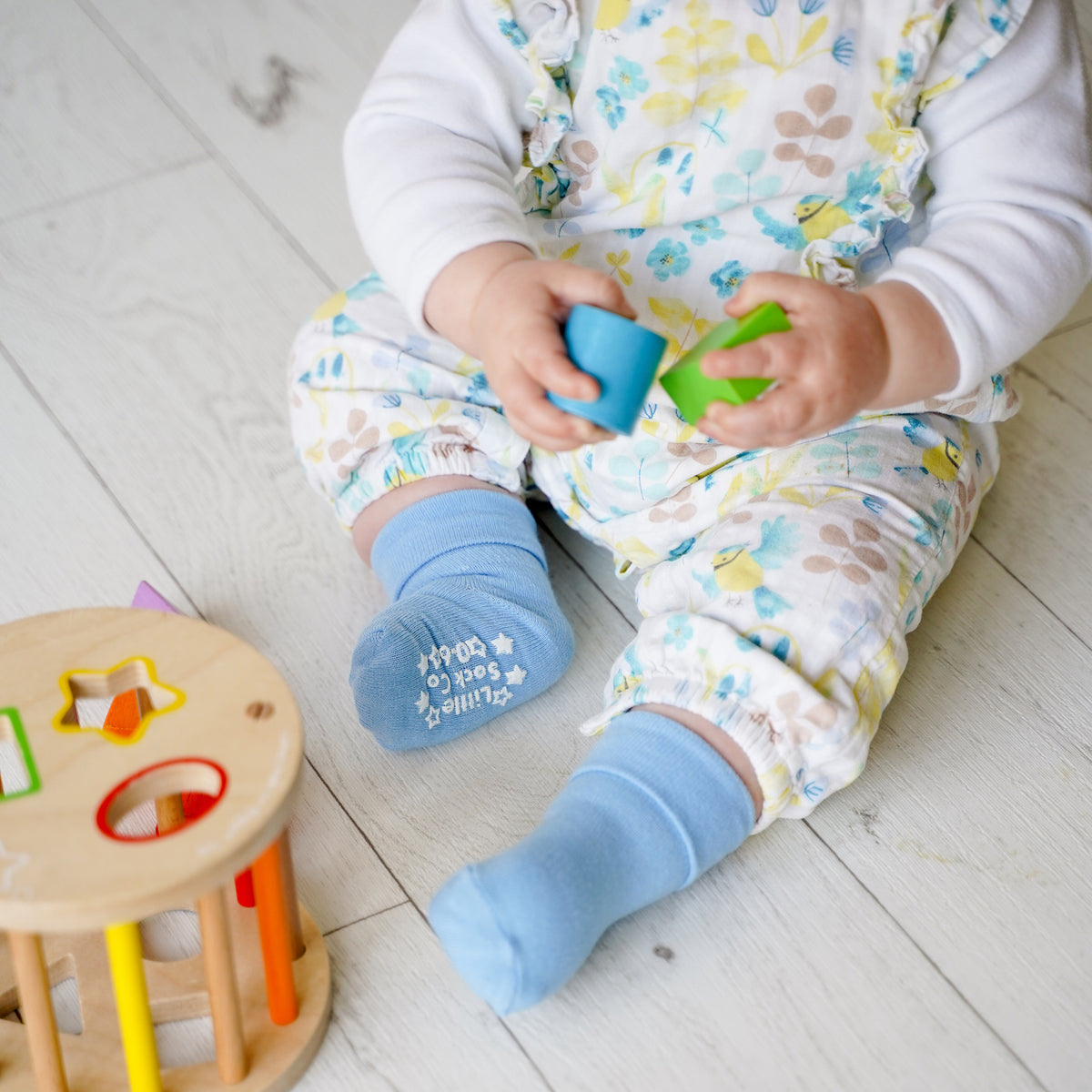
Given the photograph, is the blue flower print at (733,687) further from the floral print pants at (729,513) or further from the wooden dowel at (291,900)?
the wooden dowel at (291,900)

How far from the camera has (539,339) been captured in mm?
628

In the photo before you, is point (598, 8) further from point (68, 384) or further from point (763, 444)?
point (68, 384)

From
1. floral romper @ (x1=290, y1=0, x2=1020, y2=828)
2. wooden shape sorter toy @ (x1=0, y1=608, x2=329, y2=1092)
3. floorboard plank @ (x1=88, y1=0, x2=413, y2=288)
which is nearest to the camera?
wooden shape sorter toy @ (x1=0, y1=608, x2=329, y2=1092)

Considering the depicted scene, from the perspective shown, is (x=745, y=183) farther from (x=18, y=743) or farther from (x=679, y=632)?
(x=18, y=743)

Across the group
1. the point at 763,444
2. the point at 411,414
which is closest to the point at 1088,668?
the point at 763,444

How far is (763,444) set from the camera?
639 millimetres

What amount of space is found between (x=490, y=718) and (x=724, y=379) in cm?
28

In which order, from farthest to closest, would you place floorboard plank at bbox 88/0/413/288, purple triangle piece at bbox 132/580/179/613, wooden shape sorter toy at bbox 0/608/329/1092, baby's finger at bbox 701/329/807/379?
floorboard plank at bbox 88/0/413/288, purple triangle piece at bbox 132/580/179/613, baby's finger at bbox 701/329/807/379, wooden shape sorter toy at bbox 0/608/329/1092

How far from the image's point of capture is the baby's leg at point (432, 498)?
0.77 meters

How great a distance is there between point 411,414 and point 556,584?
0.15 meters

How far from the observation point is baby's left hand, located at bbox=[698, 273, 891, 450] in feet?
2.02

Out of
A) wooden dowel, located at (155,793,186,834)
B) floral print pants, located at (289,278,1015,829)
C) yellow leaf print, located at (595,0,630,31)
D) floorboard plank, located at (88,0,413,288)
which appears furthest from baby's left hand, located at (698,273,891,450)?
floorboard plank, located at (88,0,413,288)

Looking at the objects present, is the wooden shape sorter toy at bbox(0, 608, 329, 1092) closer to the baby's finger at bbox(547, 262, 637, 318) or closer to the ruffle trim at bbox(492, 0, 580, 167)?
the baby's finger at bbox(547, 262, 637, 318)

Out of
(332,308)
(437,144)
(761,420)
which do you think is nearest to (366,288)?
(332,308)
